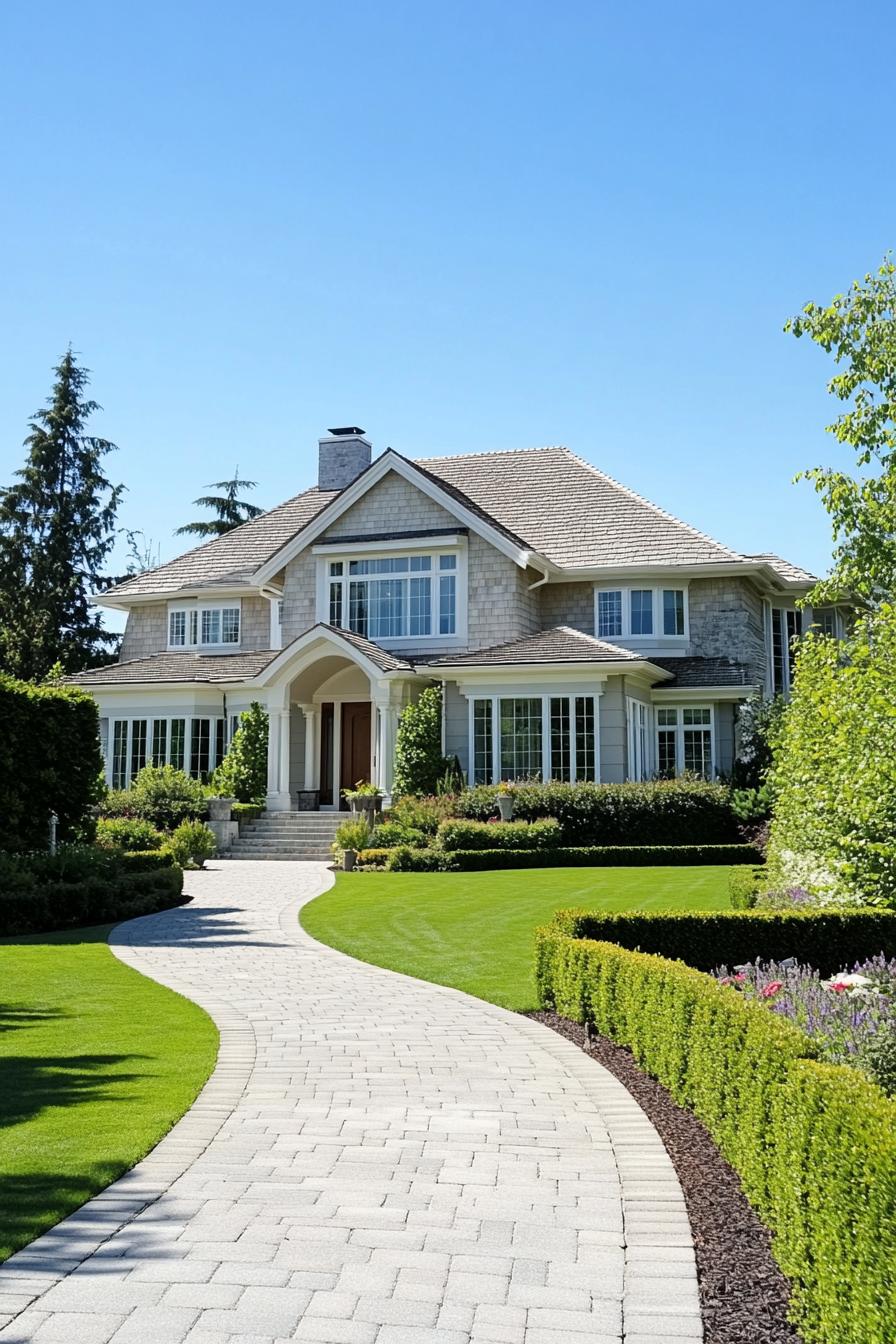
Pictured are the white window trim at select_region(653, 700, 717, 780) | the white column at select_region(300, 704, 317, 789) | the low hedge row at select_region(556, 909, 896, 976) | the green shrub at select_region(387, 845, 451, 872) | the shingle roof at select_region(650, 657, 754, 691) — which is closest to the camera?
the low hedge row at select_region(556, 909, 896, 976)

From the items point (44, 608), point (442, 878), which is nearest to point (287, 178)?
point (442, 878)

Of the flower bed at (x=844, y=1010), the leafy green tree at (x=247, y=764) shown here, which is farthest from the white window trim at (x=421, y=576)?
the flower bed at (x=844, y=1010)

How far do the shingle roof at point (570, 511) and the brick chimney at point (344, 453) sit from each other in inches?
84.6

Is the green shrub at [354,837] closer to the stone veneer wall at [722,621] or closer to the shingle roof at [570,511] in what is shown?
the shingle roof at [570,511]

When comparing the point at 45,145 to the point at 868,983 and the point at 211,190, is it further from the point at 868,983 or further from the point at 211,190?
the point at 868,983

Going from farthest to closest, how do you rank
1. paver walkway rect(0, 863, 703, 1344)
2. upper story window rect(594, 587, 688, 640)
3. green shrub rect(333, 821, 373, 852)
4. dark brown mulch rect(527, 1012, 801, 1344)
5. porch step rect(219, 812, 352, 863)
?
upper story window rect(594, 587, 688, 640), porch step rect(219, 812, 352, 863), green shrub rect(333, 821, 373, 852), dark brown mulch rect(527, 1012, 801, 1344), paver walkway rect(0, 863, 703, 1344)

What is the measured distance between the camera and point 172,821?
29828 mm

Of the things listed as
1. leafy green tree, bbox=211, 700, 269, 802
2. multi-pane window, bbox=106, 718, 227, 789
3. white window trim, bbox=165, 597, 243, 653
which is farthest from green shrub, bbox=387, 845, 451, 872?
white window trim, bbox=165, 597, 243, 653

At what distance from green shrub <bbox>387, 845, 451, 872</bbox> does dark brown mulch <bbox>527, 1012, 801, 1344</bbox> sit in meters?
17.3

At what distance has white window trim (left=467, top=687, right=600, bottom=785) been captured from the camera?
29203 millimetres

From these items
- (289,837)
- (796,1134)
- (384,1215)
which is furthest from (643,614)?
(796,1134)

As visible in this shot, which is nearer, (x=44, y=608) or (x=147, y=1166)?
(x=147, y=1166)

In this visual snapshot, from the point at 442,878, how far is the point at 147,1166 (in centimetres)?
1709

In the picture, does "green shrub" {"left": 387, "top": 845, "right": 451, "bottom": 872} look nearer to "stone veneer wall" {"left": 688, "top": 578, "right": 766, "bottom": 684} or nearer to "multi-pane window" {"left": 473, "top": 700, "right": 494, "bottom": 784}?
"multi-pane window" {"left": 473, "top": 700, "right": 494, "bottom": 784}
